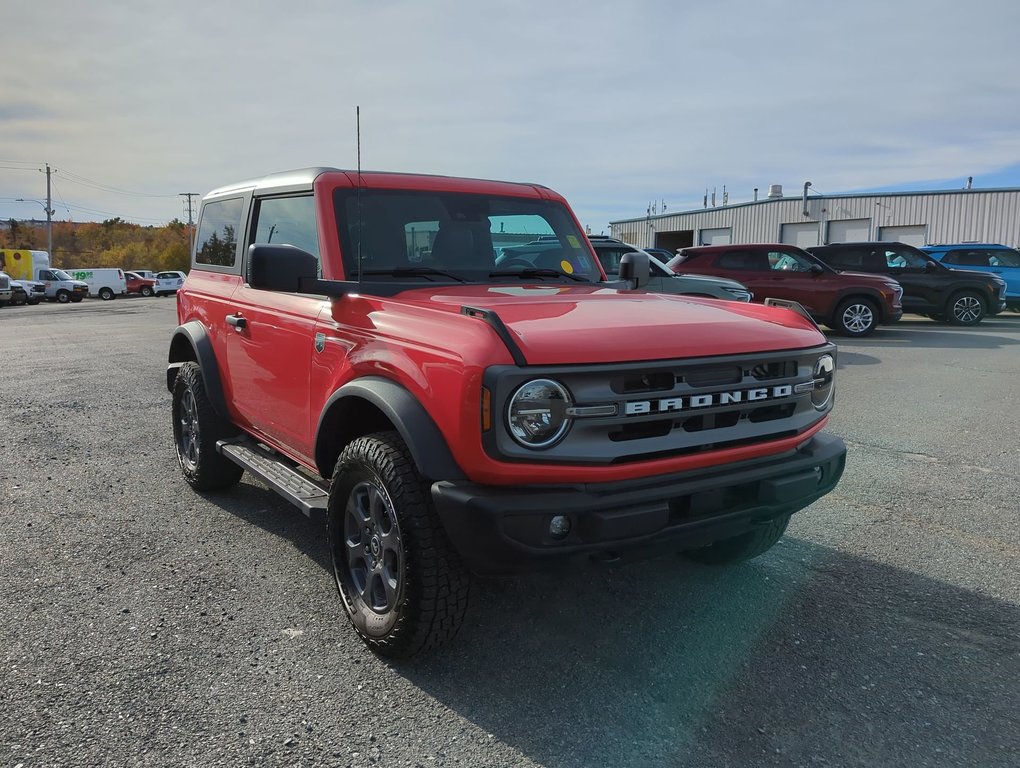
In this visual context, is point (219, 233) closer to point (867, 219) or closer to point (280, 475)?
point (280, 475)

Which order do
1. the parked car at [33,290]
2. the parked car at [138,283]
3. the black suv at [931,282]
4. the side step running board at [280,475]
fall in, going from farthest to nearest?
the parked car at [138,283]
the parked car at [33,290]
the black suv at [931,282]
the side step running board at [280,475]

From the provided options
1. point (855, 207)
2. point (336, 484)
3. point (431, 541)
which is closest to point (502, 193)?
point (336, 484)

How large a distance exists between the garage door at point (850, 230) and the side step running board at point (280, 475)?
34.2 m

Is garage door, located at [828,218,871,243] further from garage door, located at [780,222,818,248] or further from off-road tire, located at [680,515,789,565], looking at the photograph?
off-road tire, located at [680,515,789,565]

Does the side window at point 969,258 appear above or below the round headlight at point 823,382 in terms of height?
above

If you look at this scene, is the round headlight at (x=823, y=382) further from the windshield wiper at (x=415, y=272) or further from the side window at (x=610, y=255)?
the side window at (x=610, y=255)

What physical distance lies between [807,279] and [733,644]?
12.6m

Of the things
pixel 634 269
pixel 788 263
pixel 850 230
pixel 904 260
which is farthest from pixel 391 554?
pixel 850 230

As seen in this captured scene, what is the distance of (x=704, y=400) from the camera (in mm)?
2807

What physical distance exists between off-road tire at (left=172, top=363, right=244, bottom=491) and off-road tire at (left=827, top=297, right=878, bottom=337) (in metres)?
12.1

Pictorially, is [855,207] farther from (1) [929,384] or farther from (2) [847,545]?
(2) [847,545]

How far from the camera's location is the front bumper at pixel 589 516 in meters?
2.49

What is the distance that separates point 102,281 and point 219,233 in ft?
151

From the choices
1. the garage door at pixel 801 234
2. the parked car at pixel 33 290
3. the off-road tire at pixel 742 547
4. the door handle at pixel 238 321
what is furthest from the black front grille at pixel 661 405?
the parked car at pixel 33 290
